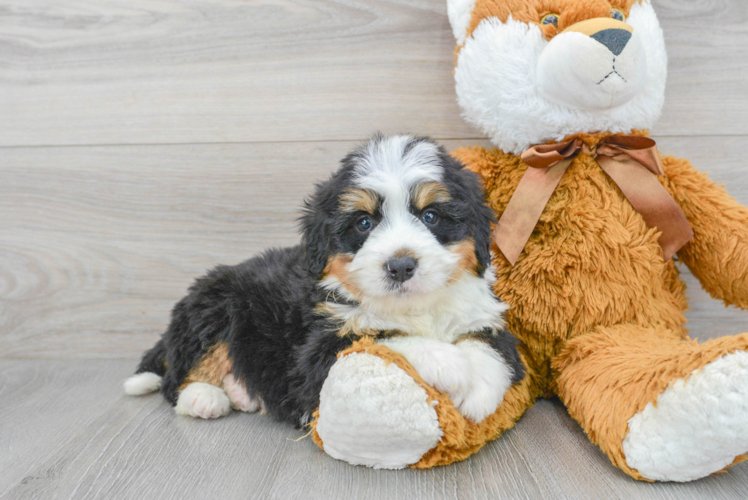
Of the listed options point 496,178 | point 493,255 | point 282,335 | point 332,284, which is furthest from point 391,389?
point 496,178

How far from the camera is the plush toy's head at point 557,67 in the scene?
150cm

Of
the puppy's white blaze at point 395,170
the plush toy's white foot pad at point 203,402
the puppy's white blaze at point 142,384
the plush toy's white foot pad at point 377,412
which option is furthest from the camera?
the puppy's white blaze at point 142,384

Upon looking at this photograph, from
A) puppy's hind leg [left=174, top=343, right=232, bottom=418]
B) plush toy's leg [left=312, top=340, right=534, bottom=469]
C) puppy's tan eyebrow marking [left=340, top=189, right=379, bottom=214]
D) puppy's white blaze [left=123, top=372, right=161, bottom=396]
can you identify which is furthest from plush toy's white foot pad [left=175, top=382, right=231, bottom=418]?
puppy's tan eyebrow marking [left=340, top=189, right=379, bottom=214]

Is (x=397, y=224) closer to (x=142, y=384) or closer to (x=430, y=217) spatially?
(x=430, y=217)

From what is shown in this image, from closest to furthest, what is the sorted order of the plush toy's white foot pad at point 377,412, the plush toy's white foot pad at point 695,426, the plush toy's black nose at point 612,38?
1. the plush toy's white foot pad at point 695,426
2. the plush toy's white foot pad at point 377,412
3. the plush toy's black nose at point 612,38

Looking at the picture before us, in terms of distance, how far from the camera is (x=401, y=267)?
129cm

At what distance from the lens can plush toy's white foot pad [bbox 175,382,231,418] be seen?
1725 millimetres

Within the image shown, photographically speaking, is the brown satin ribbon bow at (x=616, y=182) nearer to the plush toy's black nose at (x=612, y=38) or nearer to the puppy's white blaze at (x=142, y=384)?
the plush toy's black nose at (x=612, y=38)

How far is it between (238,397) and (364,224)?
0.79 m

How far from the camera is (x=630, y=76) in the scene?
5.01 ft

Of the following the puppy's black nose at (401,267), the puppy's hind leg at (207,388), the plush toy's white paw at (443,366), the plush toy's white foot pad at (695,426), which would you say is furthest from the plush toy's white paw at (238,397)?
the plush toy's white foot pad at (695,426)

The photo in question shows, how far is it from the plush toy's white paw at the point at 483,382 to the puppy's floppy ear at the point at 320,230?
1.46 feet

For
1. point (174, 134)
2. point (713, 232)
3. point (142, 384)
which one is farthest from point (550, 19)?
point (142, 384)

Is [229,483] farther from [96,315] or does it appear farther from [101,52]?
[101,52]
